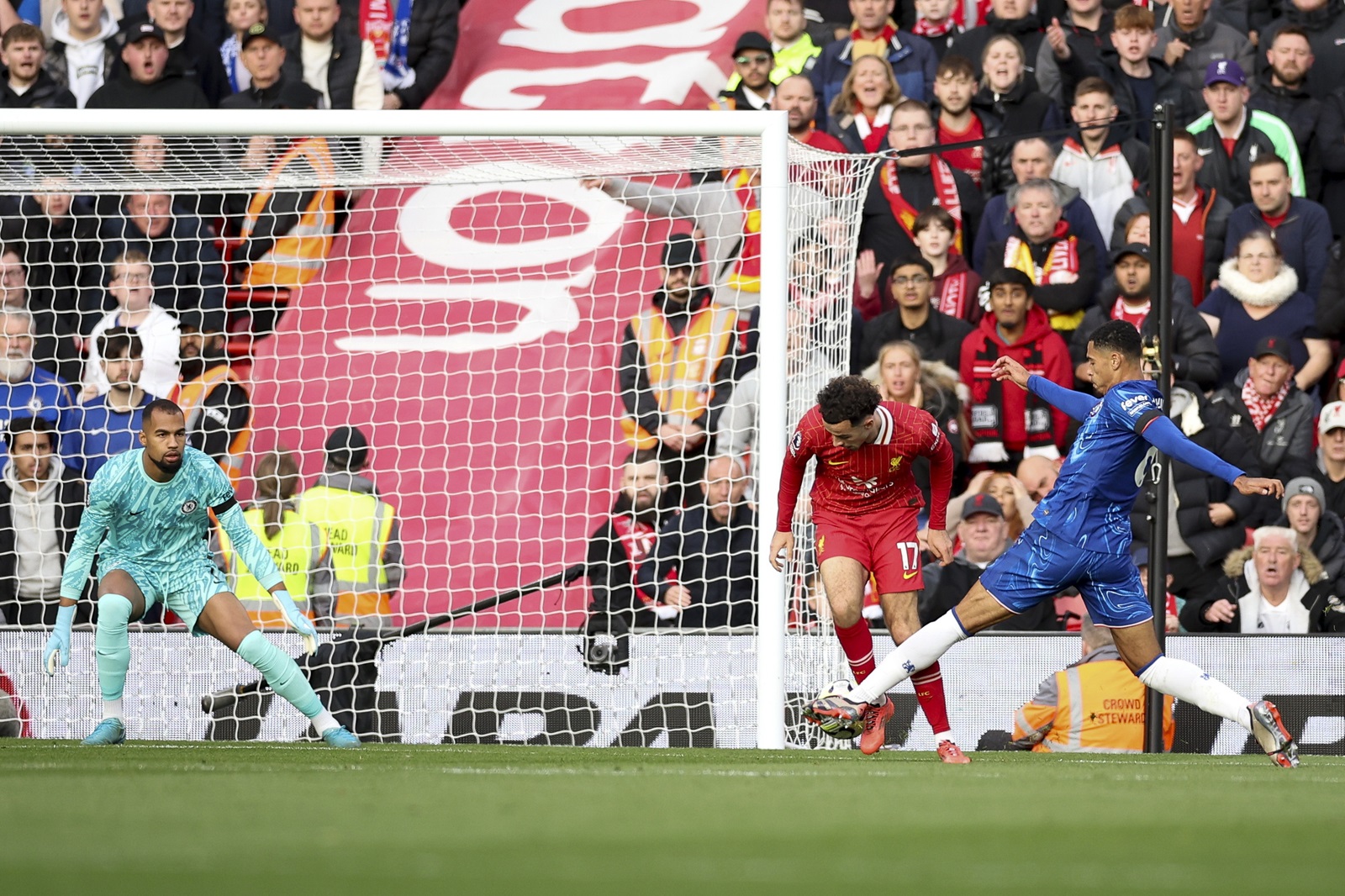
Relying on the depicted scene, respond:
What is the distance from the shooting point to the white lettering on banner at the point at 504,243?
12.0m

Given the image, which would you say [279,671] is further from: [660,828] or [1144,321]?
[1144,321]

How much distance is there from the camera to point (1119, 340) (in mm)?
6652

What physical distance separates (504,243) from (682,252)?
6.86 ft

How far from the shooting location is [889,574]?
7.43 meters

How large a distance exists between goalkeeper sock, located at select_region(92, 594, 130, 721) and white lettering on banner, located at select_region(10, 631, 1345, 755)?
1.16m

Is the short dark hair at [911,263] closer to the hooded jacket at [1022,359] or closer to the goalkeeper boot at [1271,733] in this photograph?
the hooded jacket at [1022,359]

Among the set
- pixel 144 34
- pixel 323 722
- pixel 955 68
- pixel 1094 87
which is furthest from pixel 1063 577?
pixel 144 34

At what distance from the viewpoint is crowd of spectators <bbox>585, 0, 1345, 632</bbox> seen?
951 centimetres

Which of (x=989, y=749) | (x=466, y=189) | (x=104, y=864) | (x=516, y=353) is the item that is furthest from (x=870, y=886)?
(x=466, y=189)

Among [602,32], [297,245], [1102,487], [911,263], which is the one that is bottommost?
[1102,487]

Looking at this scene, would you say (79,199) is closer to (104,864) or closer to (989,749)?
(989,749)

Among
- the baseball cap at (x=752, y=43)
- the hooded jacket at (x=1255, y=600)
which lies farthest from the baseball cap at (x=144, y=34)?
the hooded jacket at (x=1255, y=600)

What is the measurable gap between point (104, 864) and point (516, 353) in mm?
8134

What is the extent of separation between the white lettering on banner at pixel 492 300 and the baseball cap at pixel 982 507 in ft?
10.6
